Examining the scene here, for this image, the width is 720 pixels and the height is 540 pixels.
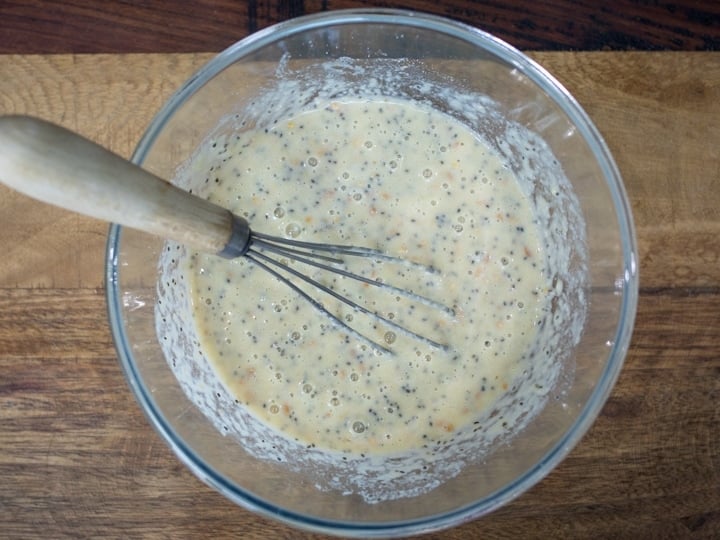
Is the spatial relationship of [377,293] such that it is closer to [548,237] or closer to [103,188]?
[548,237]

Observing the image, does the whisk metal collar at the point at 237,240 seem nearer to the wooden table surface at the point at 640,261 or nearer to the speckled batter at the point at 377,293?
the speckled batter at the point at 377,293

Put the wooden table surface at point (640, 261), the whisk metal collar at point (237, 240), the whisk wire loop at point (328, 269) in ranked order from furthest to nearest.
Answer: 1. the wooden table surface at point (640, 261)
2. the whisk wire loop at point (328, 269)
3. the whisk metal collar at point (237, 240)

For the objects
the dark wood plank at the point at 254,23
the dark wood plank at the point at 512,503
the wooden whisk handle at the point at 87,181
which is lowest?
the dark wood plank at the point at 512,503

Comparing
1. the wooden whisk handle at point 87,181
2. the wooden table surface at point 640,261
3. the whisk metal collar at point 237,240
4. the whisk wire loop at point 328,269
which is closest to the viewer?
the wooden whisk handle at point 87,181

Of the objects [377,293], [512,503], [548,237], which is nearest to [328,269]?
[377,293]

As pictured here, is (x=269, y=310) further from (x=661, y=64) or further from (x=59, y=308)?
(x=661, y=64)

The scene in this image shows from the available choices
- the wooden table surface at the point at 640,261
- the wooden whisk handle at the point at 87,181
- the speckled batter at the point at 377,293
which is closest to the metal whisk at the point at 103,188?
the wooden whisk handle at the point at 87,181
